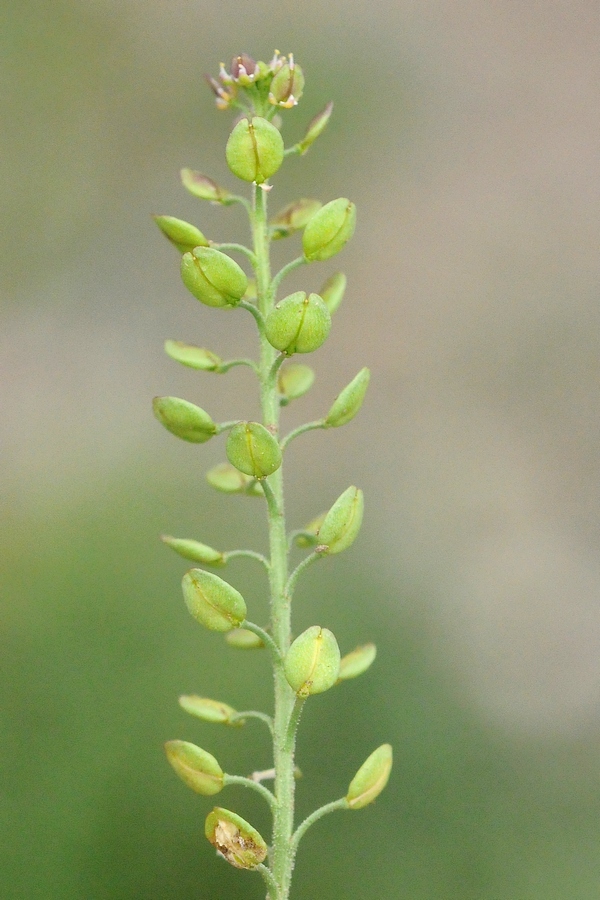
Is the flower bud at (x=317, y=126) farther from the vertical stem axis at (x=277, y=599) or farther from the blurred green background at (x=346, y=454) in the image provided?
the blurred green background at (x=346, y=454)

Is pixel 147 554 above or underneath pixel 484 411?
underneath

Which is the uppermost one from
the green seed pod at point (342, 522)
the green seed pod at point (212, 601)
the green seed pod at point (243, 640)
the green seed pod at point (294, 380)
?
the green seed pod at point (294, 380)

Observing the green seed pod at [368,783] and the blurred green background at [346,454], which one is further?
the blurred green background at [346,454]

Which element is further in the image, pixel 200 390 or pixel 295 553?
pixel 200 390

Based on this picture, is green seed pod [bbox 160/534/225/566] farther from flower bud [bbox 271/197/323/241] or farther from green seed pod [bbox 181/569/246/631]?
flower bud [bbox 271/197/323/241]

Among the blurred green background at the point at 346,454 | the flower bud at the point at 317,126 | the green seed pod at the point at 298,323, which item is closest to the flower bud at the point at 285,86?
the flower bud at the point at 317,126

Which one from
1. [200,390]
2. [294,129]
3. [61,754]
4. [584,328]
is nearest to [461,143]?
[294,129]

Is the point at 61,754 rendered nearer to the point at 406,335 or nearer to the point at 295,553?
the point at 295,553
